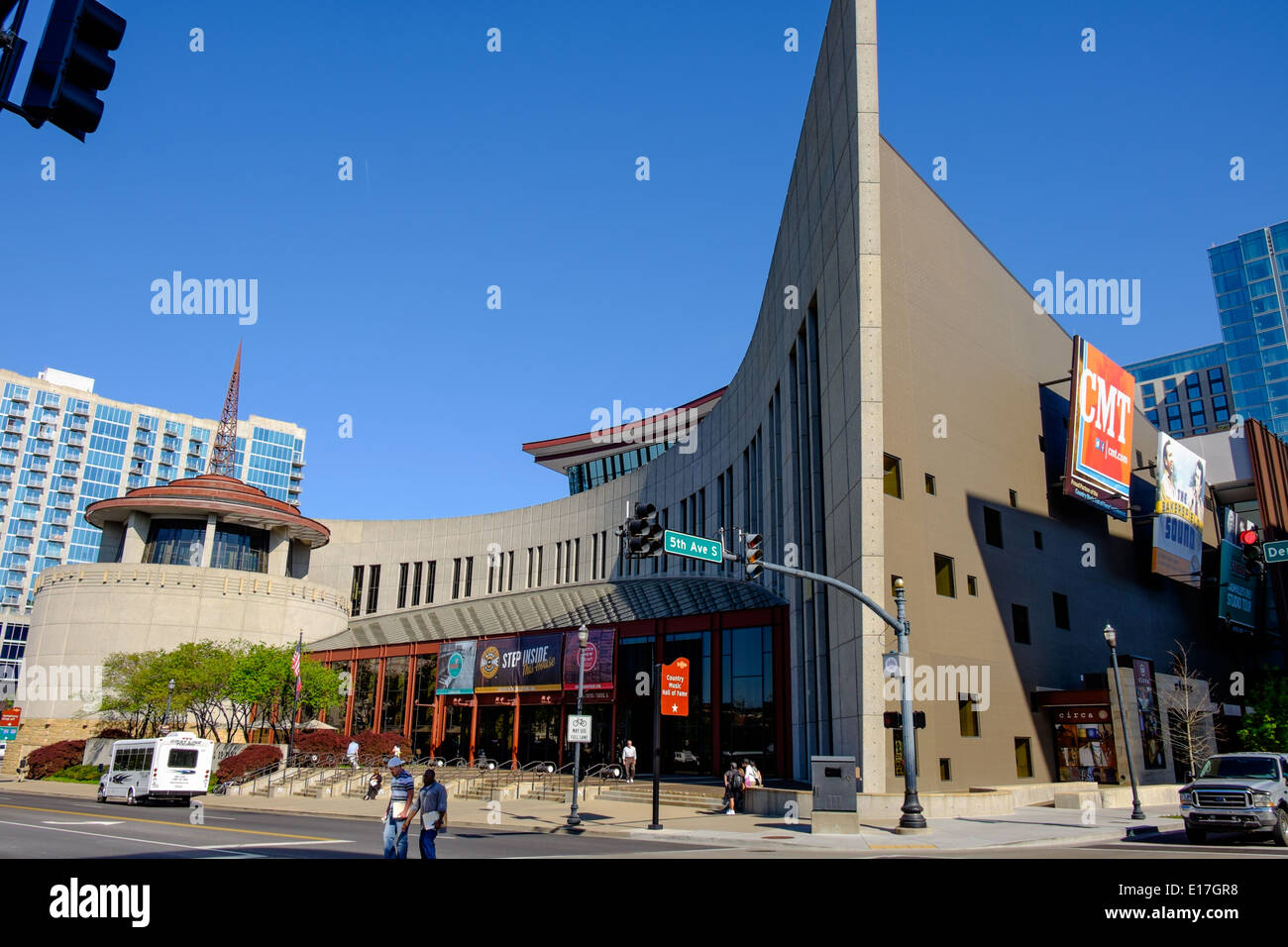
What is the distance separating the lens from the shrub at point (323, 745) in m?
45.8

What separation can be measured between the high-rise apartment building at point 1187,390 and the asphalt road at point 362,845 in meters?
158

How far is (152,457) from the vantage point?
164000 millimetres

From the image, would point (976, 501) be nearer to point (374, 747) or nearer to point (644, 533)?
point (644, 533)

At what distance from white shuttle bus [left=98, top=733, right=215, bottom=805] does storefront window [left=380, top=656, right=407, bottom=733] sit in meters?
22.4

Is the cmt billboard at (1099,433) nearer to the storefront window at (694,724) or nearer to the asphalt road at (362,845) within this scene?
the storefront window at (694,724)

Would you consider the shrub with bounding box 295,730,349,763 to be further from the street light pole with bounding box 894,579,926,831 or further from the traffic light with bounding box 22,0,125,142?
the traffic light with bounding box 22,0,125,142

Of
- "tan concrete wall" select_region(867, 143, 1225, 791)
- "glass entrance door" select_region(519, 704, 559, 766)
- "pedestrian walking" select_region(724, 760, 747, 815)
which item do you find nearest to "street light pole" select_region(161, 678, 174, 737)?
"glass entrance door" select_region(519, 704, 559, 766)

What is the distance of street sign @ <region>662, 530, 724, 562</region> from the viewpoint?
64.8ft

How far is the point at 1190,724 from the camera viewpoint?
3850 cm

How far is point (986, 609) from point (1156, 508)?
56.2ft
